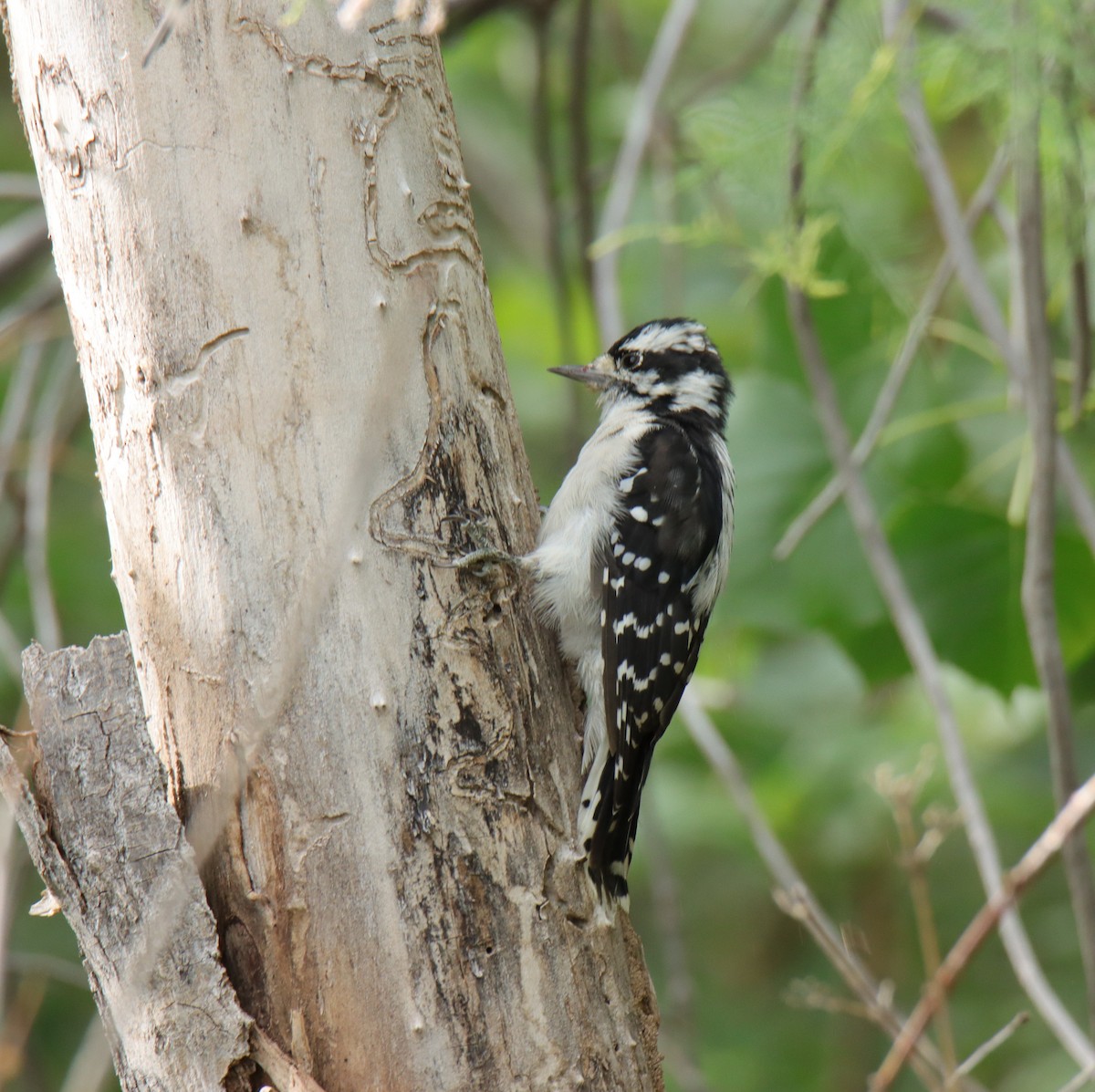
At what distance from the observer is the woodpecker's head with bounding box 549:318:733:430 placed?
3.63 meters

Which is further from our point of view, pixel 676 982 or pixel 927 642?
pixel 676 982

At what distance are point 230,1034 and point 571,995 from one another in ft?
1.84

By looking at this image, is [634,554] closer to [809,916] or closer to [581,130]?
[809,916]

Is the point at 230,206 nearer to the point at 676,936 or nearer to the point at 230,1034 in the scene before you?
the point at 230,1034

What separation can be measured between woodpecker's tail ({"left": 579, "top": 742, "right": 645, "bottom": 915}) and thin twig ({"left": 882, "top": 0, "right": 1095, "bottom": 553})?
1.41m

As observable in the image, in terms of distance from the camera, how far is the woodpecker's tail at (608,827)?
2305 millimetres

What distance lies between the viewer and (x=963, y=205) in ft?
22.5

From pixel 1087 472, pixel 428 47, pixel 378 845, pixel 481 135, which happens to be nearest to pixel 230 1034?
pixel 378 845

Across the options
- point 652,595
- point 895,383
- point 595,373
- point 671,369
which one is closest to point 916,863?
point 652,595

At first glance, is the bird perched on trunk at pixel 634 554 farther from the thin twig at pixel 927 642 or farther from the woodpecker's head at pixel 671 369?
the thin twig at pixel 927 642

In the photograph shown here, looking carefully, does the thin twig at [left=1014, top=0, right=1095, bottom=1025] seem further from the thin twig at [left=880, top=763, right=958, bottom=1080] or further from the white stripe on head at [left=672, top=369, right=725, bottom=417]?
the white stripe on head at [left=672, top=369, right=725, bottom=417]

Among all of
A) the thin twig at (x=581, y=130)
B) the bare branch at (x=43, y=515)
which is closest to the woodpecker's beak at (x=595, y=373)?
the thin twig at (x=581, y=130)

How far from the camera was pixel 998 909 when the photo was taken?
96.8 inches

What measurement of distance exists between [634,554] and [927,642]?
2.62ft
